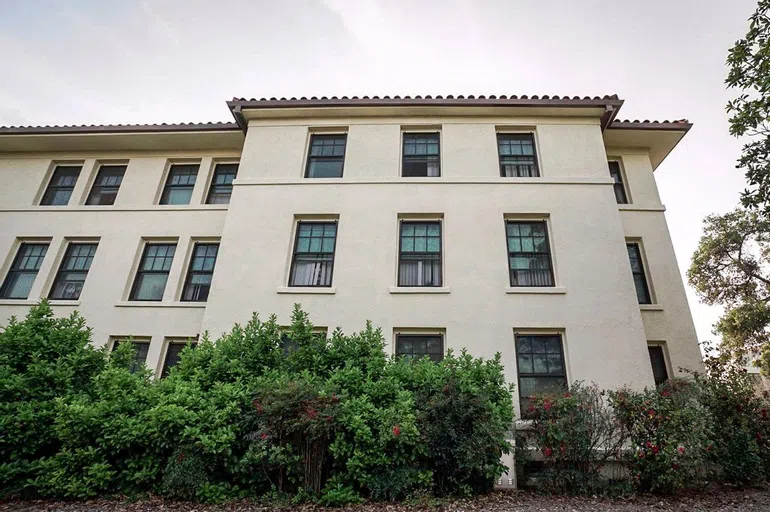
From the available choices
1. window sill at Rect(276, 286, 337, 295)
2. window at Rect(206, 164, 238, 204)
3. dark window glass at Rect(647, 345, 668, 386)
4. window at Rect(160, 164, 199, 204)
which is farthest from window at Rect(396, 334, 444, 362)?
window at Rect(160, 164, 199, 204)

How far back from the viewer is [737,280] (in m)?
14.7

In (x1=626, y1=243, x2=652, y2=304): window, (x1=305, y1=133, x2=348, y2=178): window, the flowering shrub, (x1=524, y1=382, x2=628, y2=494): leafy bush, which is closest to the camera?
the flowering shrub

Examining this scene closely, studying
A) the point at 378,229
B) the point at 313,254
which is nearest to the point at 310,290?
the point at 313,254

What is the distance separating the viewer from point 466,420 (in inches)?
238

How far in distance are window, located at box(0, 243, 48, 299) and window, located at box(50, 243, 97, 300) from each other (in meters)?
0.82

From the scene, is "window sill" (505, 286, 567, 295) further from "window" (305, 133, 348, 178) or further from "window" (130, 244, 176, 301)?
"window" (130, 244, 176, 301)

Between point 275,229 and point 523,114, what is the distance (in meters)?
8.06

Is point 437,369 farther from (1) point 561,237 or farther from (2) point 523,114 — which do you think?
(2) point 523,114

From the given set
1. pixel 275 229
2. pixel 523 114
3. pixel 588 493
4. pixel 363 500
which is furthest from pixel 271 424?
pixel 523 114

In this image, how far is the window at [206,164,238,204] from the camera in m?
12.6

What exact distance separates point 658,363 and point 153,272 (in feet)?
46.8

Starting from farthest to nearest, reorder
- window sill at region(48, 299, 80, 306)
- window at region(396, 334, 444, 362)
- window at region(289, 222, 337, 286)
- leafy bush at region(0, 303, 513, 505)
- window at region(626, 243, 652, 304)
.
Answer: window sill at region(48, 299, 80, 306), window at region(626, 243, 652, 304), window at region(289, 222, 337, 286), window at region(396, 334, 444, 362), leafy bush at region(0, 303, 513, 505)

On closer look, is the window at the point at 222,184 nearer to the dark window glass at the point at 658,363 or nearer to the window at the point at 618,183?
the window at the point at 618,183

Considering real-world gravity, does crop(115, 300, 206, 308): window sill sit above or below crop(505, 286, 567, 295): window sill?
below
